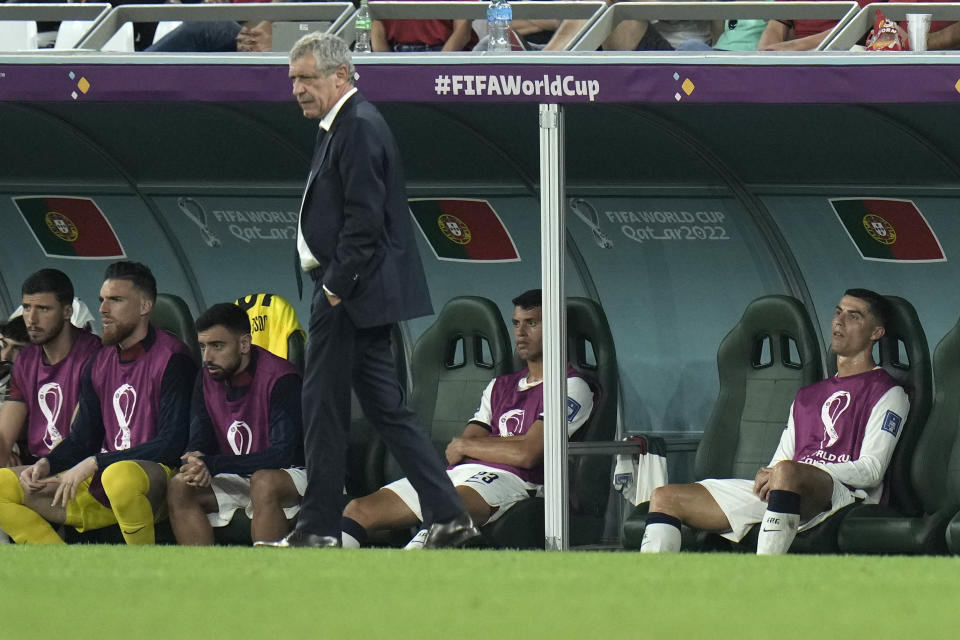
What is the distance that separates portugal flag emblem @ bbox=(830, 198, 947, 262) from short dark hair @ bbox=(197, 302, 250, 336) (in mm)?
2817

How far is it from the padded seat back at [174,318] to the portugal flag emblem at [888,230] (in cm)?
315

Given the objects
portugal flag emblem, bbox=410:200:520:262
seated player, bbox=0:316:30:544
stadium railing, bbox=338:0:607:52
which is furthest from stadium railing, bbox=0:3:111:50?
portugal flag emblem, bbox=410:200:520:262

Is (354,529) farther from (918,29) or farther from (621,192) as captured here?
(918,29)

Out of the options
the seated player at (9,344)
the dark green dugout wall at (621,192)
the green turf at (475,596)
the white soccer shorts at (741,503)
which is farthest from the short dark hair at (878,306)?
the seated player at (9,344)

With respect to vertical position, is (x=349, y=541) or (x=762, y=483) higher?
(x=762, y=483)

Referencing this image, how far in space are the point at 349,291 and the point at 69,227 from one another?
4249mm

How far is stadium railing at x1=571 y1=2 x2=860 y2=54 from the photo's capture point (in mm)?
8062

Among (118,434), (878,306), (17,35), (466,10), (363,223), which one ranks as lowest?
(118,434)

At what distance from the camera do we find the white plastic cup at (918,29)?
7609 millimetres

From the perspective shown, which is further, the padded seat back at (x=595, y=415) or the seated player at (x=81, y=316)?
the seated player at (x=81, y=316)

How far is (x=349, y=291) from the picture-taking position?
23.0ft

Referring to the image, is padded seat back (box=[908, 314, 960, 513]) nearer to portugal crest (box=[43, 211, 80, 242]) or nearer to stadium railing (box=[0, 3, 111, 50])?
stadium railing (box=[0, 3, 111, 50])

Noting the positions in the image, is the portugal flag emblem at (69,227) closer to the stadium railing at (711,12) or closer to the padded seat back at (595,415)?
the padded seat back at (595,415)

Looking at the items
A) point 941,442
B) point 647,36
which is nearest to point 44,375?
point 647,36
